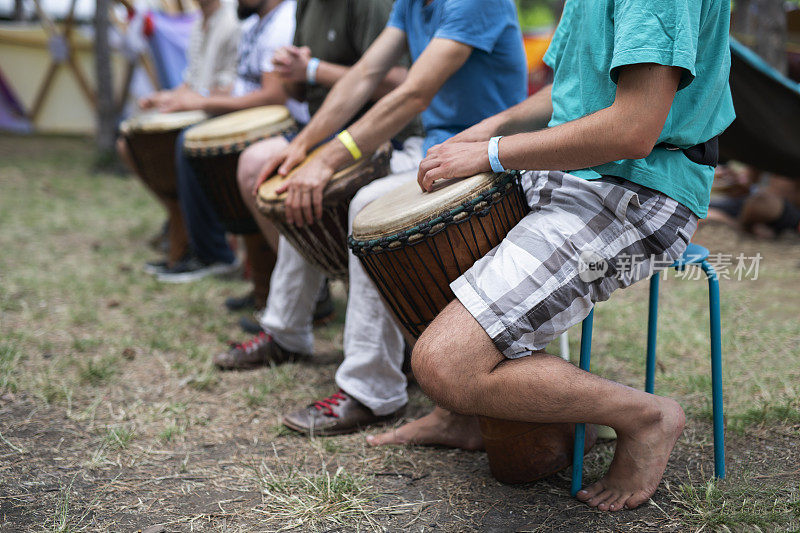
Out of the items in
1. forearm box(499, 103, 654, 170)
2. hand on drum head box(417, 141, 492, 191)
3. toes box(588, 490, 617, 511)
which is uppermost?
forearm box(499, 103, 654, 170)

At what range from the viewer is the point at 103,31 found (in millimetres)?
7645

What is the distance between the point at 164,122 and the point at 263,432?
217 centimetres

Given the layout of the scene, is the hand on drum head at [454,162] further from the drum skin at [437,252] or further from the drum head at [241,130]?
the drum head at [241,130]

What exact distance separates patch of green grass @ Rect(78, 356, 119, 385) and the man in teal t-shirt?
1.58 metres

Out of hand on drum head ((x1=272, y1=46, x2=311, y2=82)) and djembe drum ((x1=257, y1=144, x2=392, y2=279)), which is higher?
hand on drum head ((x1=272, y1=46, x2=311, y2=82))

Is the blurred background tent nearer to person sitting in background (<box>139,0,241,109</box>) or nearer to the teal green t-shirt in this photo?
person sitting in background (<box>139,0,241,109</box>)

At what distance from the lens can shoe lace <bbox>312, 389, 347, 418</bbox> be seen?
2.36 meters

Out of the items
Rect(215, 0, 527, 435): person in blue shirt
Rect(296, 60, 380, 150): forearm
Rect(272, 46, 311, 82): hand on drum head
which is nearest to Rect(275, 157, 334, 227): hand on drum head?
Rect(215, 0, 527, 435): person in blue shirt

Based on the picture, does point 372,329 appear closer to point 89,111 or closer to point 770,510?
point 770,510

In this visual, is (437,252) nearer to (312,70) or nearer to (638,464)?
(638,464)

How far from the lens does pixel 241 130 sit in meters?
3.03

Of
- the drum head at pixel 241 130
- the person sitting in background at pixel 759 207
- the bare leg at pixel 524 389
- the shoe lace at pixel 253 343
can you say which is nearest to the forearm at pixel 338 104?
the drum head at pixel 241 130

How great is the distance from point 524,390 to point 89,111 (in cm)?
993

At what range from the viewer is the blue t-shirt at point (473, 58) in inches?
87.0
